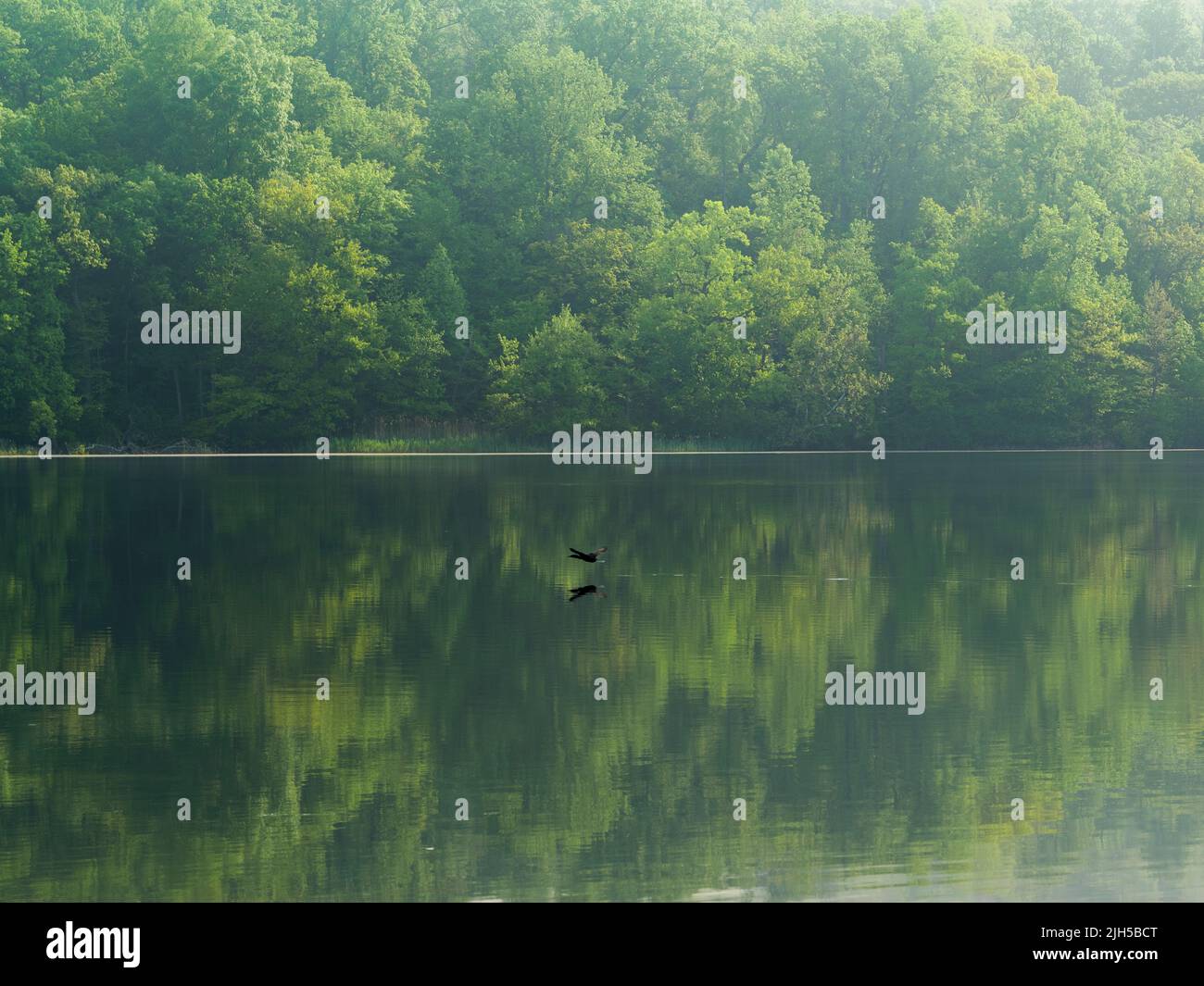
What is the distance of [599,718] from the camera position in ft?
44.4

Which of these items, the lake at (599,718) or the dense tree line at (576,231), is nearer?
the lake at (599,718)

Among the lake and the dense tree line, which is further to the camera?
the dense tree line

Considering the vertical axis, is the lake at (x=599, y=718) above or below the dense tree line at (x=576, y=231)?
below

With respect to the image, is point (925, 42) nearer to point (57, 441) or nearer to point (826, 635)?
point (57, 441)

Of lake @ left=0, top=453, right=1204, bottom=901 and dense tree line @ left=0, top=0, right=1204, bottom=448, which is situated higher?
dense tree line @ left=0, top=0, right=1204, bottom=448

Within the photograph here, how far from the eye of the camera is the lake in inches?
377

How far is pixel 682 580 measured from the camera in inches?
908

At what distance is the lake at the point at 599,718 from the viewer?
958 centimetres

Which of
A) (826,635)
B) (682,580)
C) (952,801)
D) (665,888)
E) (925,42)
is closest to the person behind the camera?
(665,888)

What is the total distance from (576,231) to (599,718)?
6834cm

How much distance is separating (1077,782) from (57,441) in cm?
6356

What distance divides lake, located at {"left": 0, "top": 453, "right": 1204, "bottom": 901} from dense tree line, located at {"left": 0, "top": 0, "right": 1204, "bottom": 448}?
45474 millimetres

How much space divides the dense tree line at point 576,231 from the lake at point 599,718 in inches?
1790
